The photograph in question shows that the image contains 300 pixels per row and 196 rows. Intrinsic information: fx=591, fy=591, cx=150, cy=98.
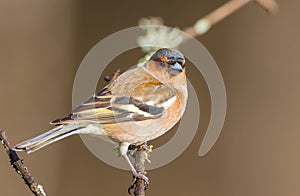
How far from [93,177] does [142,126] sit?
1.82 metres

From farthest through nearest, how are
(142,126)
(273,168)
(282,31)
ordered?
(282,31), (273,168), (142,126)

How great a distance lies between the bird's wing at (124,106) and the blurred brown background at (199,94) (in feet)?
4.88

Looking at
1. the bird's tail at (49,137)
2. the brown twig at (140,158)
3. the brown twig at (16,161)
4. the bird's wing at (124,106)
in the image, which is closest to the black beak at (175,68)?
the bird's wing at (124,106)

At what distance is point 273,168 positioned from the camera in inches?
162

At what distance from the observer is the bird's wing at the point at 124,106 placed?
2506 millimetres

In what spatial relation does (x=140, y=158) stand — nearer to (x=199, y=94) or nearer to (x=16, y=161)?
(x=16, y=161)

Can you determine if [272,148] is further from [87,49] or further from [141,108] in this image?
[141,108]

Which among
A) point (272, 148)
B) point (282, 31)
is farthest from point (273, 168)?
point (282, 31)

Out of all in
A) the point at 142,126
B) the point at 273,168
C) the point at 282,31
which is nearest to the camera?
the point at 142,126

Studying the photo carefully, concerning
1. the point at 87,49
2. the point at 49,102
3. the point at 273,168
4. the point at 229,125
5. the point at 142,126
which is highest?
the point at 87,49

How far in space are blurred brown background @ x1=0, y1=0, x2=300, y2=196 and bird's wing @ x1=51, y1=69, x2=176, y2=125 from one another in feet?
4.88

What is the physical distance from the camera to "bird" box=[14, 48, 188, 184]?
8.06ft

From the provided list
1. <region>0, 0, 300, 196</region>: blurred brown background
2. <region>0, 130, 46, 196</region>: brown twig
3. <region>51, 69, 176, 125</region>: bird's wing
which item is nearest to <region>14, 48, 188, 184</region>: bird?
<region>51, 69, 176, 125</region>: bird's wing

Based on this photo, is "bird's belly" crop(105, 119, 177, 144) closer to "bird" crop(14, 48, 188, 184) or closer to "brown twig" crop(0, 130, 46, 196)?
"bird" crop(14, 48, 188, 184)
